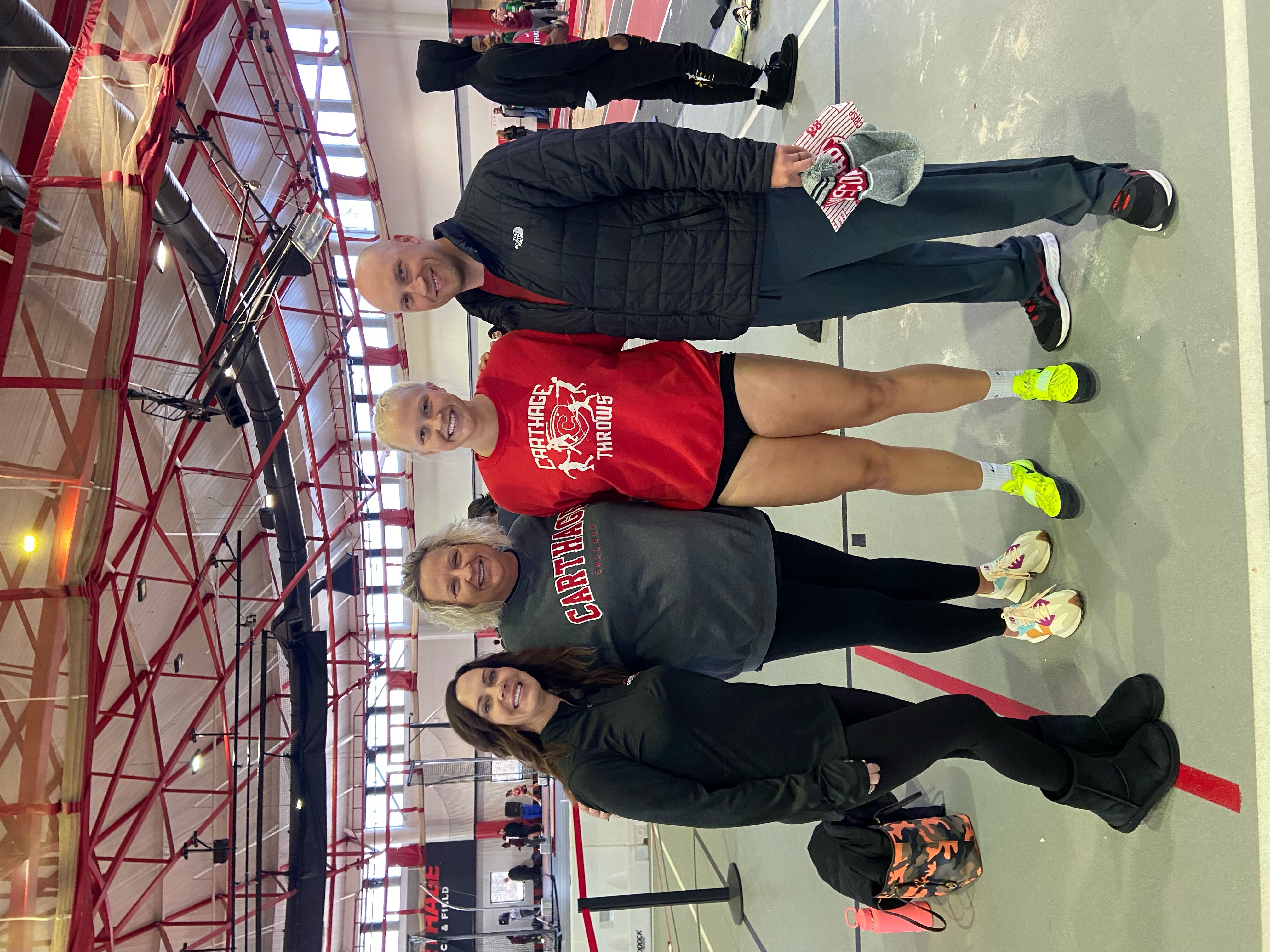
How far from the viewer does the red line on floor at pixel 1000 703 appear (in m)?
1.79

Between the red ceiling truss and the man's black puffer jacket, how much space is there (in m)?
2.66

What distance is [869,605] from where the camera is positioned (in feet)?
8.16

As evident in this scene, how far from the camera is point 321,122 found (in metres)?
11.1

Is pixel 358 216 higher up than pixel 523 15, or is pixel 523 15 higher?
pixel 523 15

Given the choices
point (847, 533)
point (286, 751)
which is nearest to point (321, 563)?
point (286, 751)

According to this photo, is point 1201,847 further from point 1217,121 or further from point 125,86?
Answer: point 125,86

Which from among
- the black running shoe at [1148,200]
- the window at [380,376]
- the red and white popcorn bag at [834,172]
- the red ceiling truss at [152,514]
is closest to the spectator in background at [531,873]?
the red ceiling truss at [152,514]

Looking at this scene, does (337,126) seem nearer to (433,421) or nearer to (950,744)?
(433,421)

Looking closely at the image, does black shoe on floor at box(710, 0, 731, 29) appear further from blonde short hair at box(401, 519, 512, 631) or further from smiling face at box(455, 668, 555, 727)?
smiling face at box(455, 668, 555, 727)

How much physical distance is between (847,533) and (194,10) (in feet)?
16.0

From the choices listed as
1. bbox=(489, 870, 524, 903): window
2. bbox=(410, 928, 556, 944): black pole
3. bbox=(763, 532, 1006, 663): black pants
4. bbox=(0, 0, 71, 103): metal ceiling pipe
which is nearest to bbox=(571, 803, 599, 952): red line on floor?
bbox=(763, 532, 1006, 663): black pants

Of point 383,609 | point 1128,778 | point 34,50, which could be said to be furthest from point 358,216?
point 1128,778

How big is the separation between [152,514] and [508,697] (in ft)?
14.2

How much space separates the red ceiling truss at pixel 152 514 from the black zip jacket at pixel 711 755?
9.70 feet
